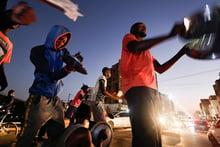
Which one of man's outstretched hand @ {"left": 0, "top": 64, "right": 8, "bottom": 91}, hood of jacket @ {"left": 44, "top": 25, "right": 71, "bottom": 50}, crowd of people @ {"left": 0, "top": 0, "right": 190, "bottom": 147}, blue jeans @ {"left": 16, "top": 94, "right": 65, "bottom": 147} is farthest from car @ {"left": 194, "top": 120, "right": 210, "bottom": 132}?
man's outstretched hand @ {"left": 0, "top": 64, "right": 8, "bottom": 91}

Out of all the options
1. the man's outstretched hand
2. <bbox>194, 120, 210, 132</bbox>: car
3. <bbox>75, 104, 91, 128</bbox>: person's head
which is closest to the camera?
the man's outstretched hand

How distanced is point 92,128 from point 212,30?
2.29 meters

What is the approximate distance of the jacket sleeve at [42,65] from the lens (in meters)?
1.65

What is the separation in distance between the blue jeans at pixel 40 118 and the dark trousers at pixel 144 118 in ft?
3.44

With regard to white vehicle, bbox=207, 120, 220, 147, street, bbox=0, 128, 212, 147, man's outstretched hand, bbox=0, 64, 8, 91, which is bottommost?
street, bbox=0, 128, 212, 147

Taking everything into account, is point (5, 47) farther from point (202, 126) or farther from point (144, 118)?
point (202, 126)

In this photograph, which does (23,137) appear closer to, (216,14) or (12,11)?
(12,11)

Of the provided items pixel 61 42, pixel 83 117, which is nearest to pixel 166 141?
pixel 83 117

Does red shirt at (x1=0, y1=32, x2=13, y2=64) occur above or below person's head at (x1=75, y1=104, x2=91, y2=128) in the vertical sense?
above

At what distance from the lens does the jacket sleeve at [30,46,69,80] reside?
1.65 m

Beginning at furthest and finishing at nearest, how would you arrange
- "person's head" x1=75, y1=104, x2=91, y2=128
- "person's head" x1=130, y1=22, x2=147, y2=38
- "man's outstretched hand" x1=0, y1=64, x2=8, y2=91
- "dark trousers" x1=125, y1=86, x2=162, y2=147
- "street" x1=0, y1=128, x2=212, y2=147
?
1. "street" x1=0, y1=128, x2=212, y2=147
2. "person's head" x1=75, y1=104, x2=91, y2=128
3. "person's head" x1=130, y1=22, x2=147, y2=38
4. "man's outstretched hand" x1=0, y1=64, x2=8, y2=91
5. "dark trousers" x1=125, y1=86, x2=162, y2=147

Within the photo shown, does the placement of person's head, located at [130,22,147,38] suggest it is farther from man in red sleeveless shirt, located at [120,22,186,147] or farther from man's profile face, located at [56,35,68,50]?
man's profile face, located at [56,35,68,50]

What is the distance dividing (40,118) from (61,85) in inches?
23.5

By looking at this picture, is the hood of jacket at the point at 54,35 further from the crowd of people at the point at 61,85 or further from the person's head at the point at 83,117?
the person's head at the point at 83,117
